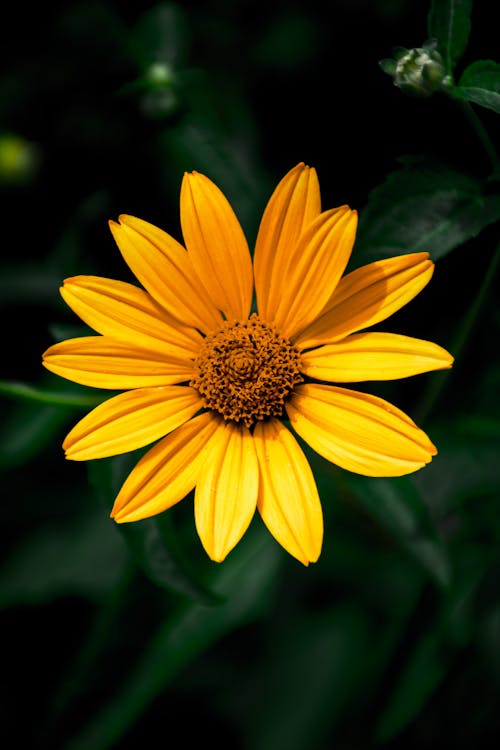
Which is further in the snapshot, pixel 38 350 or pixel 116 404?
pixel 38 350

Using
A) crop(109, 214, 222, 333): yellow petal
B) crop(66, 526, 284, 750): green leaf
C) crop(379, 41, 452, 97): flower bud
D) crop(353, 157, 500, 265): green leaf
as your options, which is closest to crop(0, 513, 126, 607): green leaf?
crop(66, 526, 284, 750): green leaf

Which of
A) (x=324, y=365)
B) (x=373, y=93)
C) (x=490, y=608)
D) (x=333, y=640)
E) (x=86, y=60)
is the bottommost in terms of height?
(x=333, y=640)

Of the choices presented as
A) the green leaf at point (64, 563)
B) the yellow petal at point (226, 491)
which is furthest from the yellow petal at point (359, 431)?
the green leaf at point (64, 563)

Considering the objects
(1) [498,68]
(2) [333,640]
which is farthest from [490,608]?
(1) [498,68]

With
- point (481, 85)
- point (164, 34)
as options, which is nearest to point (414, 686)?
point (481, 85)

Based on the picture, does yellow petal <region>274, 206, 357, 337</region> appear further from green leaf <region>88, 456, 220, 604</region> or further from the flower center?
green leaf <region>88, 456, 220, 604</region>

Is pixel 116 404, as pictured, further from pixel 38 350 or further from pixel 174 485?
pixel 38 350

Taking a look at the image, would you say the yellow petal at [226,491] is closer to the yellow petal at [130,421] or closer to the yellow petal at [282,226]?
the yellow petal at [130,421]

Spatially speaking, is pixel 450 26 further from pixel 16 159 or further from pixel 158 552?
pixel 16 159
